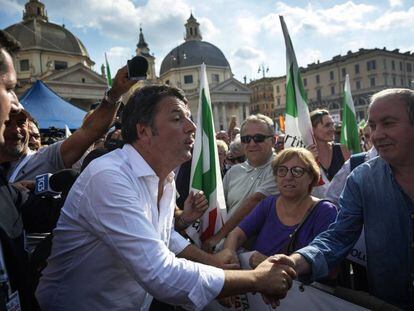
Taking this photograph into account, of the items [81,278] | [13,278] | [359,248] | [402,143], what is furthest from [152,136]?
[359,248]

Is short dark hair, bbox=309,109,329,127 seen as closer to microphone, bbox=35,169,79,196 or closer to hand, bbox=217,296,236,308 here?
hand, bbox=217,296,236,308

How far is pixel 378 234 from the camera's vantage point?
6.66 feet

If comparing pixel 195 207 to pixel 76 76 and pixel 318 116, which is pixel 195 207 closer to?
pixel 318 116

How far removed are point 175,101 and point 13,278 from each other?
1270 mm

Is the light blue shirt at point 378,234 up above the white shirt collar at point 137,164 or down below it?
below

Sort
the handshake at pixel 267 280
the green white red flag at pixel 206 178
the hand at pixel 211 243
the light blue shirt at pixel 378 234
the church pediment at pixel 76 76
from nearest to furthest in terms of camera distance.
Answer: the handshake at pixel 267 280 < the light blue shirt at pixel 378 234 < the hand at pixel 211 243 < the green white red flag at pixel 206 178 < the church pediment at pixel 76 76

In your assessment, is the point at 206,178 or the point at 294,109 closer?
the point at 206,178

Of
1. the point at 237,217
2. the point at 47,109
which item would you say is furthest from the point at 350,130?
the point at 47,109

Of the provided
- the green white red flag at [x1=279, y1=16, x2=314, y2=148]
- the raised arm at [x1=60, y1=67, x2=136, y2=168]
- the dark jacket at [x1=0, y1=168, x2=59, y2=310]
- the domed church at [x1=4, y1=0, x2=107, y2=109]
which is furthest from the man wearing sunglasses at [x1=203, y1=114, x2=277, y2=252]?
the domed church at [x1=4, y1=0, x2=107, y2=109]

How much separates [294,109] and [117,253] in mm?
3064

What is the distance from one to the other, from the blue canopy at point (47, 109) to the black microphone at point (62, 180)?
9535 millimetres

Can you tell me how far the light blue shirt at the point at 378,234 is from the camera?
196 cm

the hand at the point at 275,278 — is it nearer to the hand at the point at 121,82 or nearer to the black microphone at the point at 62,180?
the black microphone at the point at 62,180

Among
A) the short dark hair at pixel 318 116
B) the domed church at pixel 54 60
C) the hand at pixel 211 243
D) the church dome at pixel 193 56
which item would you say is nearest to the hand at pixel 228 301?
the hand at pixel 211 243
